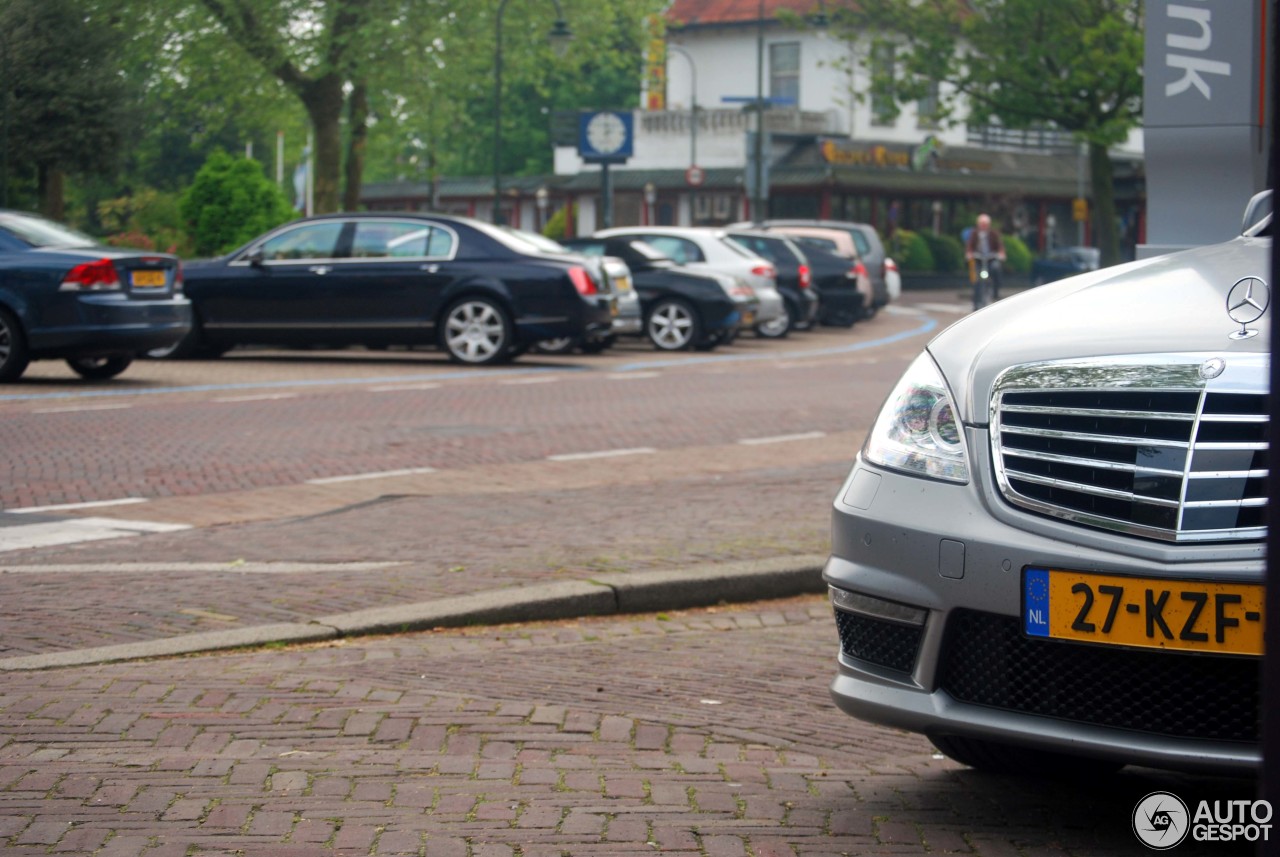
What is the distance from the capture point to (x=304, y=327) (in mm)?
18812

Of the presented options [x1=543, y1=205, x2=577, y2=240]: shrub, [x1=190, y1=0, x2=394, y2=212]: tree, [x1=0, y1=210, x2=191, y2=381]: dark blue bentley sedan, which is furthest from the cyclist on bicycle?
[x1=543, y1=205, x2=577, y2=240]: shrub

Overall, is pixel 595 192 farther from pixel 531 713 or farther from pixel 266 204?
pixel 531 713

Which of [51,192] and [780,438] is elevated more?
[51,192]

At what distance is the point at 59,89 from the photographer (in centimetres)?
941

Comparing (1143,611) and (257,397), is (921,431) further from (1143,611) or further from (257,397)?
(257,397)

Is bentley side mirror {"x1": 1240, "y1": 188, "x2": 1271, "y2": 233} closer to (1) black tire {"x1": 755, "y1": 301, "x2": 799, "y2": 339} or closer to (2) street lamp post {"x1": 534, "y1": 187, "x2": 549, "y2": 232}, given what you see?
(1) black tire {"x1": 755, "y1": 301, "x2": 799, "y2": 339}

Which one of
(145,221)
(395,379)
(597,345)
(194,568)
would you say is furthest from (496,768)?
(145,221)

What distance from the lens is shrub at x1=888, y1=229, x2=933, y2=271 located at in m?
55.1

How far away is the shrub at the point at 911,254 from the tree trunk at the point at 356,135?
24.1 metres

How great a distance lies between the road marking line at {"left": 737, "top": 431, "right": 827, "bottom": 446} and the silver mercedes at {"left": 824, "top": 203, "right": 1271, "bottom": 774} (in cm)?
868

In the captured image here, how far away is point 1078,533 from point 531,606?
3369 millimetres

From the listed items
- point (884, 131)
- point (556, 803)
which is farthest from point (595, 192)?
point (556, 803)

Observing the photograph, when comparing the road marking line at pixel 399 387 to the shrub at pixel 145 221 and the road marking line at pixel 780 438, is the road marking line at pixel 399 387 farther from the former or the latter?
the road marking line at pixel 780 438

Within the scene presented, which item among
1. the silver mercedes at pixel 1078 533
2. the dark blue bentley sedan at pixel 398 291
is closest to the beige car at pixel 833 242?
the dark blue bentley sedan at pixel 398 291
